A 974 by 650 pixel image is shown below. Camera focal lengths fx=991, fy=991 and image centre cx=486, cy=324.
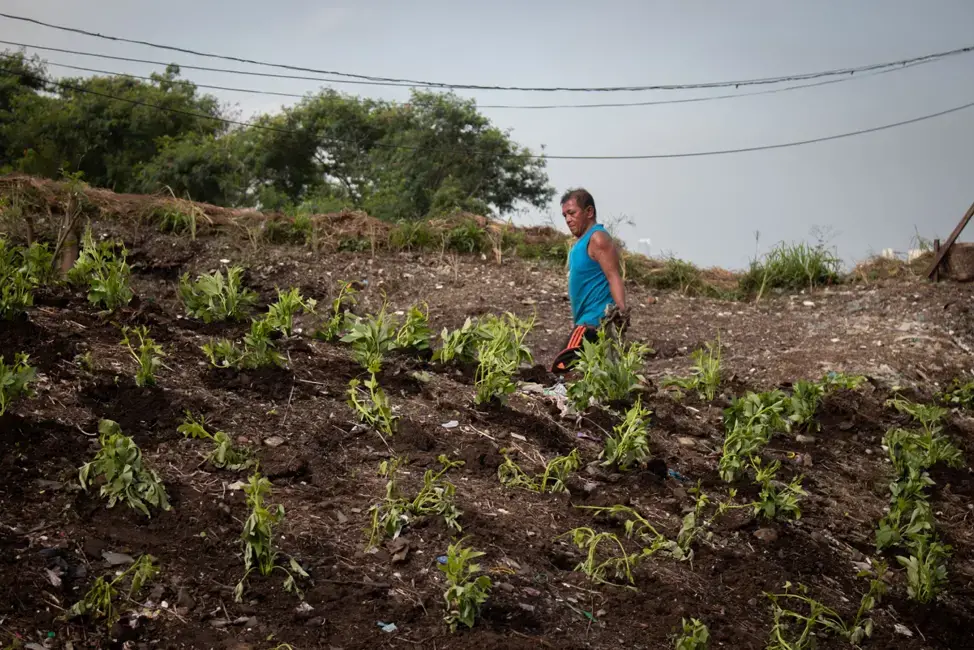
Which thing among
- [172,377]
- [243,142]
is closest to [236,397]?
[172,377]

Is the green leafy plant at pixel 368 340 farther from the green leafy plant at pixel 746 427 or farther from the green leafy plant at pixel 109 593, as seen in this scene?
the green leafy plant at pixel 109 593

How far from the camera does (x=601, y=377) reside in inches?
193

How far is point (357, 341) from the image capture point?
4.82 metres

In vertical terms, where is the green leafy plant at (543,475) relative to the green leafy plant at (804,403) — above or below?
below

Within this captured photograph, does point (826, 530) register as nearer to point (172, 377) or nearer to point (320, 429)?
point (320, 429)

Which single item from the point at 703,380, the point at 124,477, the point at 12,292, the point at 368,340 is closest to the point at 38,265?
the point at 12,292

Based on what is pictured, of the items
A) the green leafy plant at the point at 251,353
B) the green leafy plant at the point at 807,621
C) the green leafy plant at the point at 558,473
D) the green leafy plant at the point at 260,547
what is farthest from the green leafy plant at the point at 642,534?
the green leafy plant at the point at 251,353

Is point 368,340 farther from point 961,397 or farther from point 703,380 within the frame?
point 961,397

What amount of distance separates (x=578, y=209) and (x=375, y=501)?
2.86 m

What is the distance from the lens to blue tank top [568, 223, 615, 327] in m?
5.91

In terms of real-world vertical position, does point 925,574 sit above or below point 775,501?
below

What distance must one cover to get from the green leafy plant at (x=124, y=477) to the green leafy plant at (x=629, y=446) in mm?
1931

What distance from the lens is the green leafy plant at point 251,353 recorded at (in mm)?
4492

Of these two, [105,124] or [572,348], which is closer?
[572,348]
